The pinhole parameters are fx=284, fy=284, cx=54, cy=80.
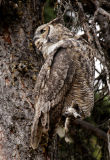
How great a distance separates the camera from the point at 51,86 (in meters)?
2.20

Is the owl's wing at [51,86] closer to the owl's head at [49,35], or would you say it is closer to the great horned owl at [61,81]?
the great horned owl at [61,81]

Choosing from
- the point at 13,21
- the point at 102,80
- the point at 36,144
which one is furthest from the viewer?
the point at 102,80

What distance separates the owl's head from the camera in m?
2.51

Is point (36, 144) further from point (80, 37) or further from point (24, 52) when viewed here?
point (80, 37)

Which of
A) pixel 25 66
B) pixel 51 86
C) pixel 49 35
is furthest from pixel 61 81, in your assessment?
pixel 49 35

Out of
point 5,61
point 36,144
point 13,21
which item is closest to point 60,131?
point 36,144

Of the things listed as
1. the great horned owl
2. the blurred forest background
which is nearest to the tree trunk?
the blurred forest background

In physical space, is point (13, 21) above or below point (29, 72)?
above

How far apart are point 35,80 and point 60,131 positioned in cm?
49

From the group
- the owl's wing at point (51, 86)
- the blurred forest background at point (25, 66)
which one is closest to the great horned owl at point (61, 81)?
the owl's wing at point (51, 86)

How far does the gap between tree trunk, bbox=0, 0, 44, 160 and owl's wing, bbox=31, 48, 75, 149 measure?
0.42 feet

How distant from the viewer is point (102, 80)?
2939mm

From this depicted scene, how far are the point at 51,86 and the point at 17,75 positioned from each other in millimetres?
352

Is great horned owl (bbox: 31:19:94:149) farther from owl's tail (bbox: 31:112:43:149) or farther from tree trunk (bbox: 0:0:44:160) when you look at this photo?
tree trunk (bbox: 0:0:44:160)
